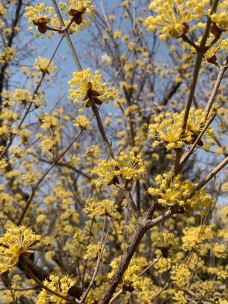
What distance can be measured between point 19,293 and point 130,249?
510 cm

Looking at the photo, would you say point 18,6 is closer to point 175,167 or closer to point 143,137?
point 143,137

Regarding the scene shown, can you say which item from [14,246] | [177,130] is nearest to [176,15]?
[177,130]

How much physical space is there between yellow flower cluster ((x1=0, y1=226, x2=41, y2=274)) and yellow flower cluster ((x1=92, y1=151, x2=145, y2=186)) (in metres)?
0.53

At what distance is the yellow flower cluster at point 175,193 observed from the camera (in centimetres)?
207

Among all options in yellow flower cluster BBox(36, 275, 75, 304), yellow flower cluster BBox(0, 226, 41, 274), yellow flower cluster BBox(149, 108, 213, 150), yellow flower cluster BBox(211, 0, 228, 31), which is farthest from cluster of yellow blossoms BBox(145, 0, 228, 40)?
yellow flower cluster BBox(36, 275, 75, 304)

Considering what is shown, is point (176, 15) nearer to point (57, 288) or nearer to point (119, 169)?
point (119, 169)

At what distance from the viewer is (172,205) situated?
6.84 ft

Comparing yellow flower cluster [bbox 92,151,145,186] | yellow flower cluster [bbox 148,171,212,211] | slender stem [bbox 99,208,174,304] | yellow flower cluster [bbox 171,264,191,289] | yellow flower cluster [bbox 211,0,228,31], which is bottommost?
slender stem [bbox 99,208,174,304]

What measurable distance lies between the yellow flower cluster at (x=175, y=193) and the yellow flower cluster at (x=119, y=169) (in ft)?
0.74

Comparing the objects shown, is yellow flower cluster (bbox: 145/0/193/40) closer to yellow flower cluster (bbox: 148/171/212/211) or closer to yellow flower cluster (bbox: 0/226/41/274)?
yellow flower cluster (bbox: 148/171/212/211)

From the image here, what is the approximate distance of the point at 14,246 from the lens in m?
2.01

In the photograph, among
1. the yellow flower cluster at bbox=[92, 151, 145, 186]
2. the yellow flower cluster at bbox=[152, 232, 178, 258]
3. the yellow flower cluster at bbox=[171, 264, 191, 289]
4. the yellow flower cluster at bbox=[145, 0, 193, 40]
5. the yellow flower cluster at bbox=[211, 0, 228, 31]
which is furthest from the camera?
the yellow flower cluster at bbox=[171, 264, 191, 289]

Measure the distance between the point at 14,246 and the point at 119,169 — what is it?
75cm

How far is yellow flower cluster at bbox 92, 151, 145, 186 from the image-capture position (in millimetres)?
2305
